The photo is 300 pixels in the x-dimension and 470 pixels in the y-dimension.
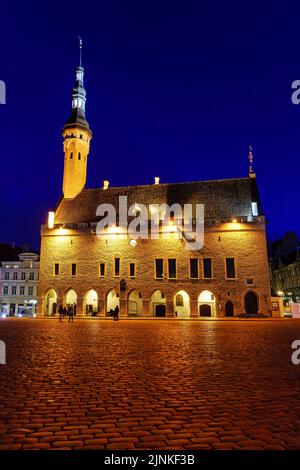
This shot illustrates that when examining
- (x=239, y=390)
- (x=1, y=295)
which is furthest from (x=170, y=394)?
(x=1, y=295)

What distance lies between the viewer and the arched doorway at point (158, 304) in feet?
118

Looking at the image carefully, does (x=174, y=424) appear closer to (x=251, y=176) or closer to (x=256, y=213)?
(x=256, y=213)

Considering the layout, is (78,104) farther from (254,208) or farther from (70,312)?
(70,312)

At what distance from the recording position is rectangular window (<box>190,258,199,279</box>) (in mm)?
35000

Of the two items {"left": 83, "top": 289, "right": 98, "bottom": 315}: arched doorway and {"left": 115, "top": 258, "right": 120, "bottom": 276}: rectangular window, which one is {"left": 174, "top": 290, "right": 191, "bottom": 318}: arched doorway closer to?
{"left": 115, "top": 258, "right": 120, "bottom": 276}: rectangular window

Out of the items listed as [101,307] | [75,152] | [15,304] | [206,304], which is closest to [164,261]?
[206,304]

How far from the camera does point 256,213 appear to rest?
35688 mm

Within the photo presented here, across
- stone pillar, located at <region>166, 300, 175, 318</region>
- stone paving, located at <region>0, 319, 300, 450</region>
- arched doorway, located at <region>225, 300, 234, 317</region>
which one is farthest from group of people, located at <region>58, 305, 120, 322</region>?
stone paving, located at <region>0, 319, 300, 450</region>

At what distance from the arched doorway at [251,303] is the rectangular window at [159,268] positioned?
8508 mm

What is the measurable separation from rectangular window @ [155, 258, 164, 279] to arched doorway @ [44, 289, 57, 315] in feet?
38.4

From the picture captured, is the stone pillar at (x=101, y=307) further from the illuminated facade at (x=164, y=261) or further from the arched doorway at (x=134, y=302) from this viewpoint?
the arched doorway at (x=134, y=302)

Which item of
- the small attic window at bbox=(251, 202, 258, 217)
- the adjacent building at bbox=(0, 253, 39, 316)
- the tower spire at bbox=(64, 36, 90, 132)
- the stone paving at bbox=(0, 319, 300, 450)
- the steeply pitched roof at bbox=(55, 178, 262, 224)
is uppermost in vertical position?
the tower spire at bbox=(64, 36, 90, 132)

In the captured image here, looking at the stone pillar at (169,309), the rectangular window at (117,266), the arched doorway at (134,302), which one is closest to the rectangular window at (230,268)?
the stone pillar at (169,309)

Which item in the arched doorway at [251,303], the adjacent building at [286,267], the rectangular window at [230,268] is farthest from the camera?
the adjacent building at [286,267]
